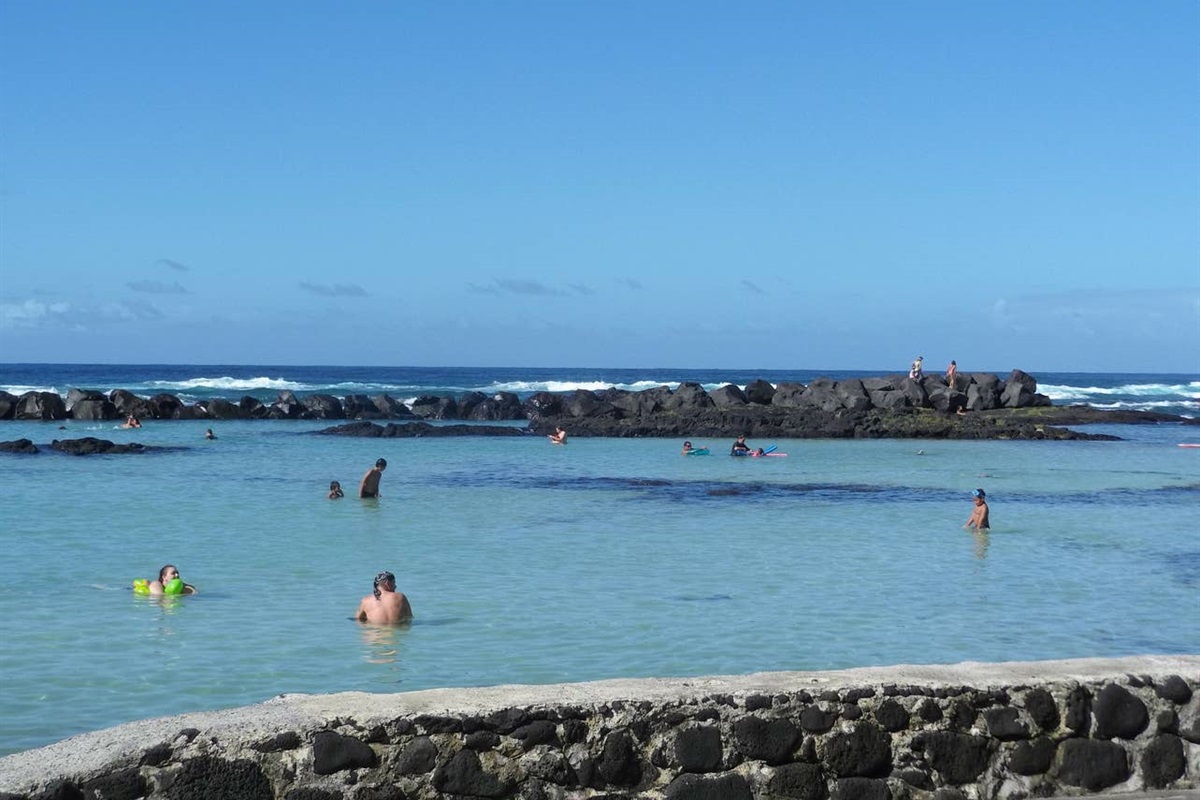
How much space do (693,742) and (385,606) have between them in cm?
731

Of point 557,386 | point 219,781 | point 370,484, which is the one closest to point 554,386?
point 557,386

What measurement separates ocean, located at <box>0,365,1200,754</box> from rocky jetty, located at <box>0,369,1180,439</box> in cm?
1169

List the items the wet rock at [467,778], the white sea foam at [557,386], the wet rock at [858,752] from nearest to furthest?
the wet rock at [467,778]
the wet rock at [858,752]
the white sea foam at [557,386]

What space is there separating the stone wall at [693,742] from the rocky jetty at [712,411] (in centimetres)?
3934

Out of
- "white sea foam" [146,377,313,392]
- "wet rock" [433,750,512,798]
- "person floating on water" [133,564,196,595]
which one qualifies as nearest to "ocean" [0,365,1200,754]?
"person floating on water" [133,564,196,595]

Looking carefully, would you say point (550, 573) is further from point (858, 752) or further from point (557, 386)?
point (557, 386)

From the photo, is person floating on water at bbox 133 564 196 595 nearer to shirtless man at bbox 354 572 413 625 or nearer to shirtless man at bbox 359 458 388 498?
shirtless man at bbox 354 572 413 625

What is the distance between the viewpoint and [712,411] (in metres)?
49.6

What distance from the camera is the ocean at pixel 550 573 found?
35.6 ft

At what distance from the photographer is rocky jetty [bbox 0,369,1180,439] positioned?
4566 cm

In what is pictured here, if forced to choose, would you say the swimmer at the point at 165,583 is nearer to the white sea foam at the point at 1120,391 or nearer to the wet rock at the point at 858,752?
the wet rock at the point at 858,752

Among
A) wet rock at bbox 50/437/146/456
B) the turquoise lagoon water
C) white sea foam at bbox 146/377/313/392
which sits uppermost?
white sea foam at bbox 146/377/313/392

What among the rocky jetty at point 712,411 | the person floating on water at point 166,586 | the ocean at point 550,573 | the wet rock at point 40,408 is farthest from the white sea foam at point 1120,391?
the person floating on water at point 166,586

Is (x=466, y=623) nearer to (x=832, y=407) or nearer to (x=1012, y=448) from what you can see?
(x=1012, y=448)
